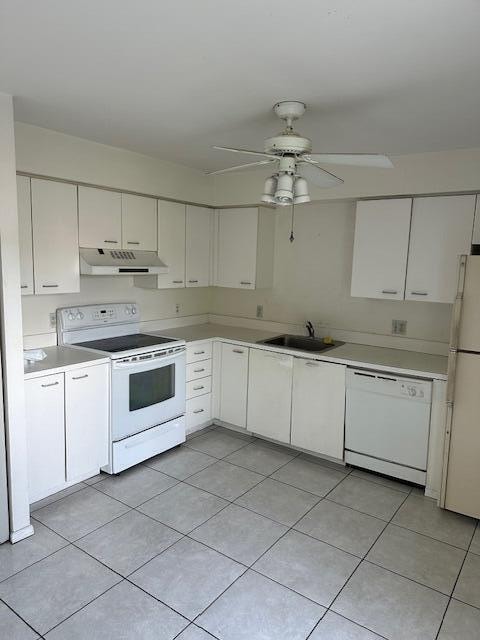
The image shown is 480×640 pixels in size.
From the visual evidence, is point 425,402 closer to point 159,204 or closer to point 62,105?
point 159,204

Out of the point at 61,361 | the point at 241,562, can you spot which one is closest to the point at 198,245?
the point at 61,361

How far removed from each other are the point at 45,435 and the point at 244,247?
2.49m

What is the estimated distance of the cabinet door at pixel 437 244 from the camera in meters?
3.27

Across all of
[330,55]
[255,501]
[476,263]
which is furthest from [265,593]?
[330,55]

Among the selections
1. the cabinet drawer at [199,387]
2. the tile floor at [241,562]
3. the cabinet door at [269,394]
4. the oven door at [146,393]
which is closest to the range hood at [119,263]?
the oven door at [146,393]

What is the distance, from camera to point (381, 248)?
3.61 meters

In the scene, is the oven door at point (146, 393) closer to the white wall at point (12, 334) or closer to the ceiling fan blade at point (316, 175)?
the white wall at point (12, 334)

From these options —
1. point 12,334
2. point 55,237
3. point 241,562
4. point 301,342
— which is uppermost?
point 55,237

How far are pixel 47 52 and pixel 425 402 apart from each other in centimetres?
301

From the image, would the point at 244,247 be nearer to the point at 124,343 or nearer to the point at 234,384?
the point at 234,384

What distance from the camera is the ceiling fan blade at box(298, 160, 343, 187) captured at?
95.9 inches

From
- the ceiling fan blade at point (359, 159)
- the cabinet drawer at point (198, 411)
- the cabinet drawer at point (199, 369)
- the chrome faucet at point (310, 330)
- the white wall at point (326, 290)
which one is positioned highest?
→ the ceiling fan blade at point (359, 159)

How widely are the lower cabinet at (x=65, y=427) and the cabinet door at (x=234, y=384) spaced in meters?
1.27

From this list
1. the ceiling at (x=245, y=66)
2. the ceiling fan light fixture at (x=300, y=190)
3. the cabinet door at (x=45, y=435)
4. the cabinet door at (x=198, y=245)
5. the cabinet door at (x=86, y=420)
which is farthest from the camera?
the cabinet door at (x=198, y=245)
